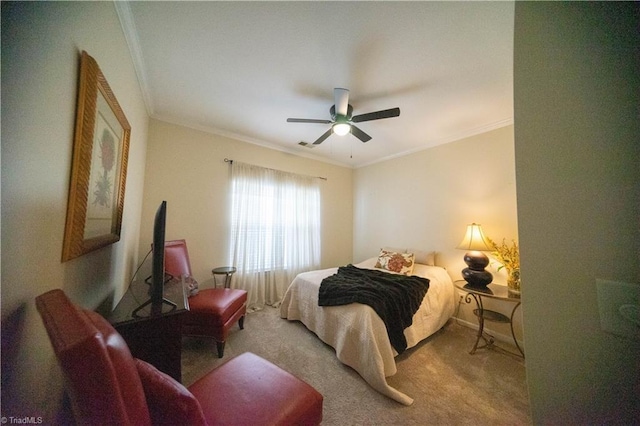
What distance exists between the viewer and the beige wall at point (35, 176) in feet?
1.72

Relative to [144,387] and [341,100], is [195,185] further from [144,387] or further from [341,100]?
[144,387]

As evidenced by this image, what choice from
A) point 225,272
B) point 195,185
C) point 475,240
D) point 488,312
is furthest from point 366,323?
point 195,185

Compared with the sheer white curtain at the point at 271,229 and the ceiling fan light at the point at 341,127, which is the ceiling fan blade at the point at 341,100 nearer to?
the ceiling fan light at the point at 341,127

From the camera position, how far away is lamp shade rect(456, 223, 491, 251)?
2264 millimetres

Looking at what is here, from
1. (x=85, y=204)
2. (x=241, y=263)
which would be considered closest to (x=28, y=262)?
(x=85, y=204)

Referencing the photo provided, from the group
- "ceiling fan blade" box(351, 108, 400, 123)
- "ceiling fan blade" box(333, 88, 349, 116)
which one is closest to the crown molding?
"ceiling fan blade" box(333, 88, 349, 116)

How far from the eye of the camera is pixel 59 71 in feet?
2.33

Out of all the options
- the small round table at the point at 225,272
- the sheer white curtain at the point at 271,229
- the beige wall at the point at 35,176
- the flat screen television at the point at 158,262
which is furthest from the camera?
the sheer white curtain at the point at 271,229

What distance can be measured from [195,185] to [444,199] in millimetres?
3592

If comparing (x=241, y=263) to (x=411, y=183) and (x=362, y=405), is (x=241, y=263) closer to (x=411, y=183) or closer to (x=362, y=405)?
(x=362, y=405)

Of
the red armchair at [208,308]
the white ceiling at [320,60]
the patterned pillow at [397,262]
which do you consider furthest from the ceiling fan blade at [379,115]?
the red armchair at [208,308]

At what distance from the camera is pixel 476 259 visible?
7.13 ft

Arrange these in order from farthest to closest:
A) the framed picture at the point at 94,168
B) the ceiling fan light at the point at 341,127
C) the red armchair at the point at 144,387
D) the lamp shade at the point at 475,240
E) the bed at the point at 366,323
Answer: the lamp shade at the point at 475,240 → the ceiling fan light at the point at 341,127 → the bed at the point at 366,323 → the framed picture at the point at 94,168 → the red armchair at the point at 144,387

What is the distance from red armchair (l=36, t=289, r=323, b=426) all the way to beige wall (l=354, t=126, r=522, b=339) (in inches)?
107
